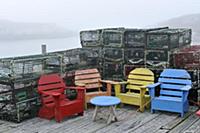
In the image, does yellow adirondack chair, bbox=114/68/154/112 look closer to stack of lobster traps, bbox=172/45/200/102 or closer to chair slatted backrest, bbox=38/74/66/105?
stack of lobster traps, bbox=172/45/200/102

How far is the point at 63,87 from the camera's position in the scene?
6.06 meters

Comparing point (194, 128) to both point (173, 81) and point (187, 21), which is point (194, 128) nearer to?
point (173, 81)

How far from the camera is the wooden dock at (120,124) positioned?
506 cm

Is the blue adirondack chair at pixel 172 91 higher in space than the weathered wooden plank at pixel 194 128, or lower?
higher

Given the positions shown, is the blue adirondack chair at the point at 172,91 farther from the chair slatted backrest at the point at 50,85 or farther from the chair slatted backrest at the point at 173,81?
the chair slatted backrest at the point at 50,85

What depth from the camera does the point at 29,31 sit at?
41.9 feet

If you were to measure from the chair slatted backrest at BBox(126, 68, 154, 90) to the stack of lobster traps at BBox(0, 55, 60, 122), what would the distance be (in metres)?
1.79

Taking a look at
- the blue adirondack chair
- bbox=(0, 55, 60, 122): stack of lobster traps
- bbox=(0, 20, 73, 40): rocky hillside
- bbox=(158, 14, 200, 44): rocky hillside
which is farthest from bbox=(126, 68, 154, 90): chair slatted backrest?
bbox=(0, 20, 73, 40): rocky hillside

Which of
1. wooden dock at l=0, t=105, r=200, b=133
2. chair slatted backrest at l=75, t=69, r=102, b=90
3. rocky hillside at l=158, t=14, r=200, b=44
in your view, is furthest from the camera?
rocky hillside at l=158, t=14, r=200, b=44

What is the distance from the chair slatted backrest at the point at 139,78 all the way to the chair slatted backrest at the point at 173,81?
0.25 metres

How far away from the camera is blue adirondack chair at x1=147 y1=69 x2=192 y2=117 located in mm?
5703

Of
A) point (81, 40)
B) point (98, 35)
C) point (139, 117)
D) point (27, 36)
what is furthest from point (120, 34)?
point (27, 36)

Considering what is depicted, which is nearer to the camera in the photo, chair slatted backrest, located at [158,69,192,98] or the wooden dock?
the wooden dock

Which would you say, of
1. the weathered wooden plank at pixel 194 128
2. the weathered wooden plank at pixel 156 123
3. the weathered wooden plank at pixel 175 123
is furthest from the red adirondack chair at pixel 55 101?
the weathered wooden plank at pixel 194 128
